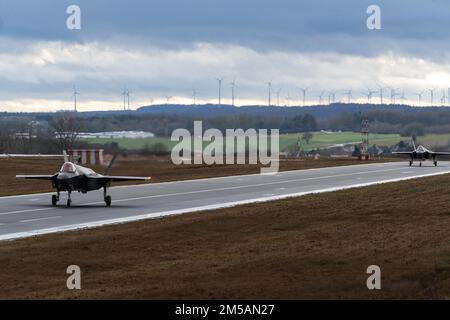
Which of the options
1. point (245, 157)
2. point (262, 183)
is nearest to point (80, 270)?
point (262, 183)

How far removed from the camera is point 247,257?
18.9 metres

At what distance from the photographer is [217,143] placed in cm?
6531

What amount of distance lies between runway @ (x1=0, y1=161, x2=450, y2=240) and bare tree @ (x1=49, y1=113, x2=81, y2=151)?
13964 mm

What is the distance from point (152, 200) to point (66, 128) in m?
34.2

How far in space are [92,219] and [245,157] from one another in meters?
54.0

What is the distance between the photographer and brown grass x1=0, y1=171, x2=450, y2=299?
1455 cm

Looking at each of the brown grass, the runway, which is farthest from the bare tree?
the brown grass

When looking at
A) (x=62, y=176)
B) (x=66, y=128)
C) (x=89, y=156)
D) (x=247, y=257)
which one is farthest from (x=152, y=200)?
(x=66, y=128)

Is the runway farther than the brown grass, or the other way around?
the runway

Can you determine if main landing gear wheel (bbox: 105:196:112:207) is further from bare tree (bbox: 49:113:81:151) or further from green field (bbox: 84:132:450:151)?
green field (bbox: 84:132:450:151)

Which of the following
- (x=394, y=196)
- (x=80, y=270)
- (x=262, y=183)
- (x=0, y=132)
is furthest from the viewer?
(x=0, y=132)

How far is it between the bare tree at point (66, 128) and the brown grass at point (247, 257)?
36.3 m
